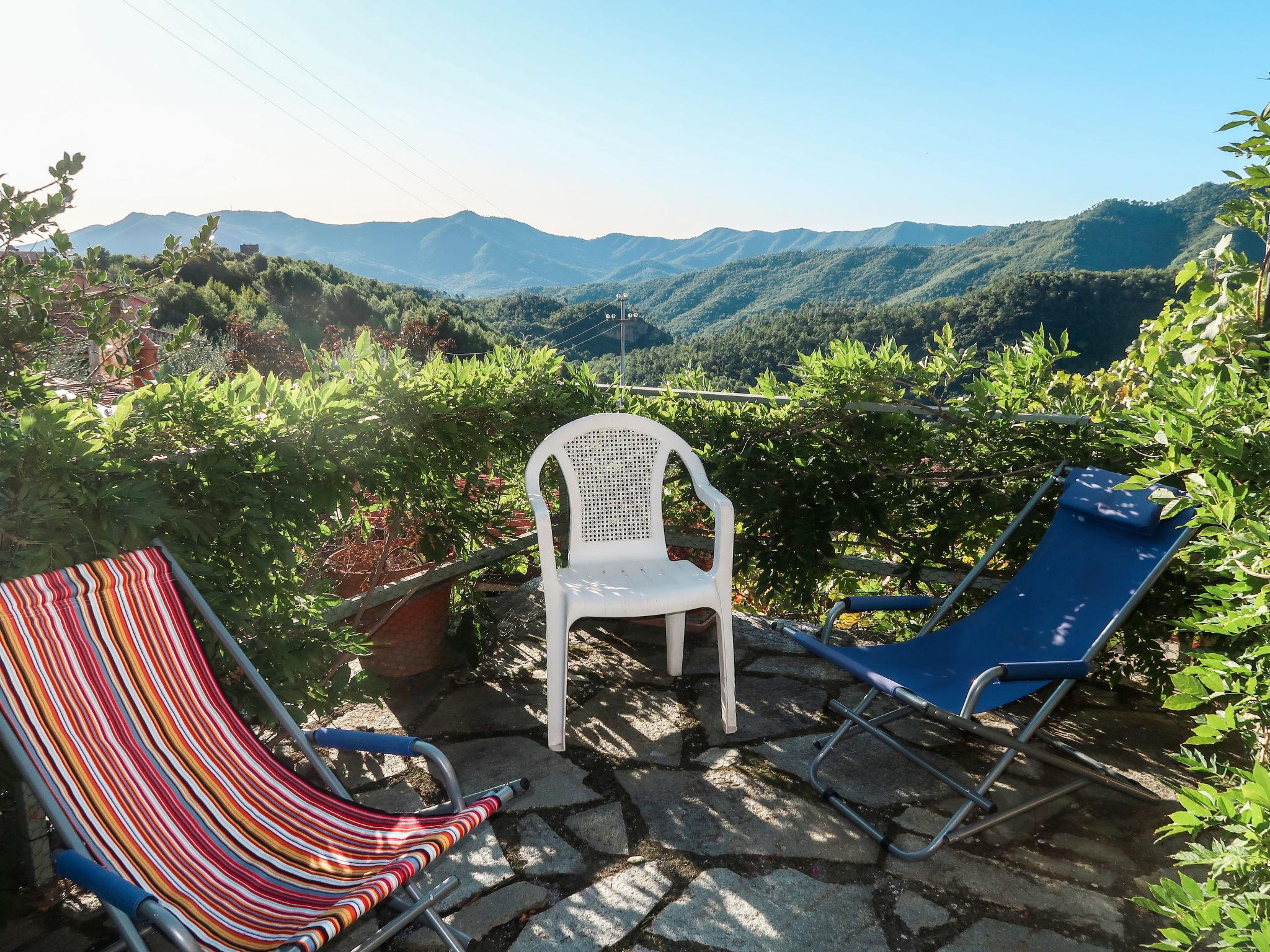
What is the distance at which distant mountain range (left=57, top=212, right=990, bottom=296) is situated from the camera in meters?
140

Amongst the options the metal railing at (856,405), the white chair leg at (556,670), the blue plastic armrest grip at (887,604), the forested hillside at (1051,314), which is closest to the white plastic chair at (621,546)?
the white chair leg at (556,670)

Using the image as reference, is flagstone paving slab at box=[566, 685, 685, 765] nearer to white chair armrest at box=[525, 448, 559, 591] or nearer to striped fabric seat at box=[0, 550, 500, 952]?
white chair armrest at box=[525, 448, 559, 591]

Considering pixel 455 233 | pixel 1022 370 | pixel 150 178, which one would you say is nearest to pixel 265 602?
pixel 1022 370

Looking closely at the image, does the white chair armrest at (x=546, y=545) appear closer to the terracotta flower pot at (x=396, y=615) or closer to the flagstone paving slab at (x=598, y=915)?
the terracotta flower pot at (x=396, y=615)

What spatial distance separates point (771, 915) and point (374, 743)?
115 centimetres

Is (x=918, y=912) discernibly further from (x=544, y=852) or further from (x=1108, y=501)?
(x=1108, y=501)

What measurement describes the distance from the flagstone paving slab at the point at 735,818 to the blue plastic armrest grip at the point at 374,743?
3.31 ft

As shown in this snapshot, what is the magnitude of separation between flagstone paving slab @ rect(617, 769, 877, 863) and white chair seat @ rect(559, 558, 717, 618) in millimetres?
581

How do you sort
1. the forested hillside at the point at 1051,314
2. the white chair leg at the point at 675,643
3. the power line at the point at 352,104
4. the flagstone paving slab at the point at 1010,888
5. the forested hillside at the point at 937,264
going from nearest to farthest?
the flagstone paving slab at the point at 1010,888
the white chair leg at the point at 675,643
the forested hillside at the point at 1051,314
the power line at the point at 352,104
the forested hillside at the point at 937,264

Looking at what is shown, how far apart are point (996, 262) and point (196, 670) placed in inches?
1793

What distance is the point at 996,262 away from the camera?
135 ft

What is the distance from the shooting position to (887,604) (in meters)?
2.80

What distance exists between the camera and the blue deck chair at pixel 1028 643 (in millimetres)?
2348

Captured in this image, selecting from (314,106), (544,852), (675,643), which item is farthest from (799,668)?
(314,106)
